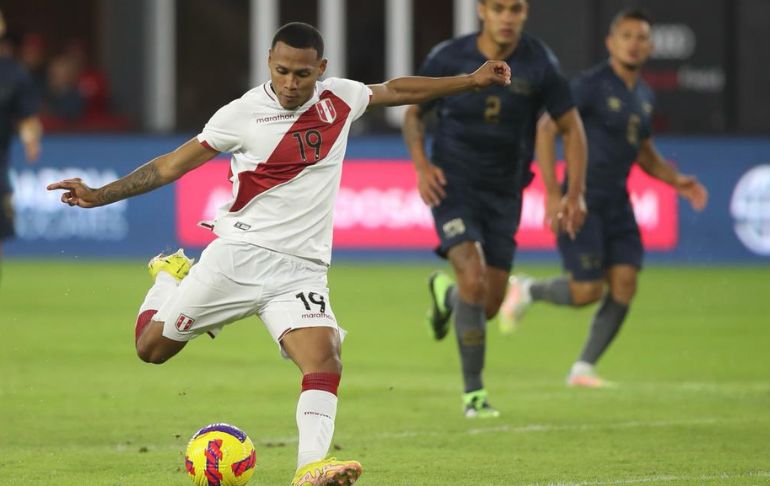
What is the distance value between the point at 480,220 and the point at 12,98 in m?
7.18

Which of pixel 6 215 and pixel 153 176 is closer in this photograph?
pixel 153 176

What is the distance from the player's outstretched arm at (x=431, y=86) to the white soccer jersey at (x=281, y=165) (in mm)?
288

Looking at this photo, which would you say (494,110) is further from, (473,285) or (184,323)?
(184,323)

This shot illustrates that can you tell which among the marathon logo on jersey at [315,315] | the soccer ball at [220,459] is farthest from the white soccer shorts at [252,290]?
the soccer ball at [220,459]

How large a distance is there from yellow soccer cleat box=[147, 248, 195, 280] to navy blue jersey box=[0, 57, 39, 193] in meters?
7.69

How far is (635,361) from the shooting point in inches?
457

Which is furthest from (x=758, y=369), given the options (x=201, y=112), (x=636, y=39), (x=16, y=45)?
(x=16, y=45)

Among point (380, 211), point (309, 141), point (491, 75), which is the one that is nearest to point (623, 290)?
point (491, 75)

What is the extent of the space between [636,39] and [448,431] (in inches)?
132

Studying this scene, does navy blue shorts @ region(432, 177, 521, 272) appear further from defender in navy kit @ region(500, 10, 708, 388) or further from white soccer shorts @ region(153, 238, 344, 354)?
white soccer shorts @ region(153, 238, 344, 354)

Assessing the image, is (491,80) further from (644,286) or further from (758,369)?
(644,286)

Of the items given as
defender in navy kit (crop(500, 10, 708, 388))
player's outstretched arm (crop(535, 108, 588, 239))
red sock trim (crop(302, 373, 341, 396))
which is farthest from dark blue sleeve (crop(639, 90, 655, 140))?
red sock trim (crop(302, 373, 341, 396))

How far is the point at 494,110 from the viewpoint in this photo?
30.2 feet

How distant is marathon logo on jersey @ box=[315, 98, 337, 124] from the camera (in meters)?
6.96
